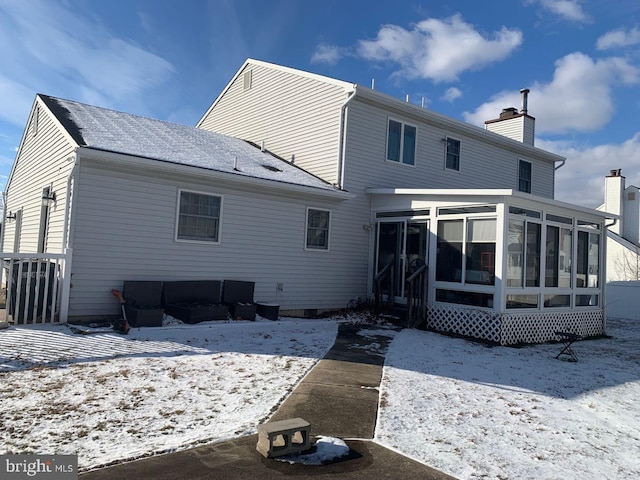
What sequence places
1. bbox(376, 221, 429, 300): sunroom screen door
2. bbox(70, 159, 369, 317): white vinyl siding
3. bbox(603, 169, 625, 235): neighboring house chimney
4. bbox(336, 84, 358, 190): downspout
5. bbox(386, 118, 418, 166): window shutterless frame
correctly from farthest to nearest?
bbox(603, 169, 625, 235): neighboring house chimney
bbox(386, 118, 418, 166): window shutterless frame
bbox(336, 84, 358, 190): downspout
bbox(376, 221, 429, 300): sunroom screen door
bbox(70, 159, 369, 317): white vinyl siding

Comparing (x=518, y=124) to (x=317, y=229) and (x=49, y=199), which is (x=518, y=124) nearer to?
(x=317, y=229)

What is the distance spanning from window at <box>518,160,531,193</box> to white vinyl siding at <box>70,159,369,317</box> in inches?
310

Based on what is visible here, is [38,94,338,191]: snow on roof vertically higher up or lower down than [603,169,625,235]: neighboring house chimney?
lower down

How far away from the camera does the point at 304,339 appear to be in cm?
842

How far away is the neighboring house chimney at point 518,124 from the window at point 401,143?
6318mm

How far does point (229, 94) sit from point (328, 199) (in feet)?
24.9

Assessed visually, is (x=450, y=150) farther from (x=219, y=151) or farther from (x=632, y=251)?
(x=632, y=251)

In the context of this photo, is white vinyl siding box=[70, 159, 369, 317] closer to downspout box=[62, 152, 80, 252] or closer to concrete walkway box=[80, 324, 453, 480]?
downspout box=[62, 152, 80, 252]

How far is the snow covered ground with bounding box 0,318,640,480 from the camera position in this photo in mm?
3754

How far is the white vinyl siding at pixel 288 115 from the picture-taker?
12.6m

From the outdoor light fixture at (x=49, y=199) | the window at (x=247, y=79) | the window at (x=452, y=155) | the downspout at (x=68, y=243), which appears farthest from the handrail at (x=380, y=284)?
the window at (x=247, y=79)

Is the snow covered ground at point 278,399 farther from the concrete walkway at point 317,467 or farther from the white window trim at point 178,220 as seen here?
the white window trim at point 178,220

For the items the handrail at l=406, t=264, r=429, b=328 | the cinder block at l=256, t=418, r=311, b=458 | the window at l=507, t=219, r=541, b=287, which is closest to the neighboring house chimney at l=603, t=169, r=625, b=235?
the window at l=507, t=219, r=541, b=287

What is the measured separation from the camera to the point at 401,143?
527 inches
